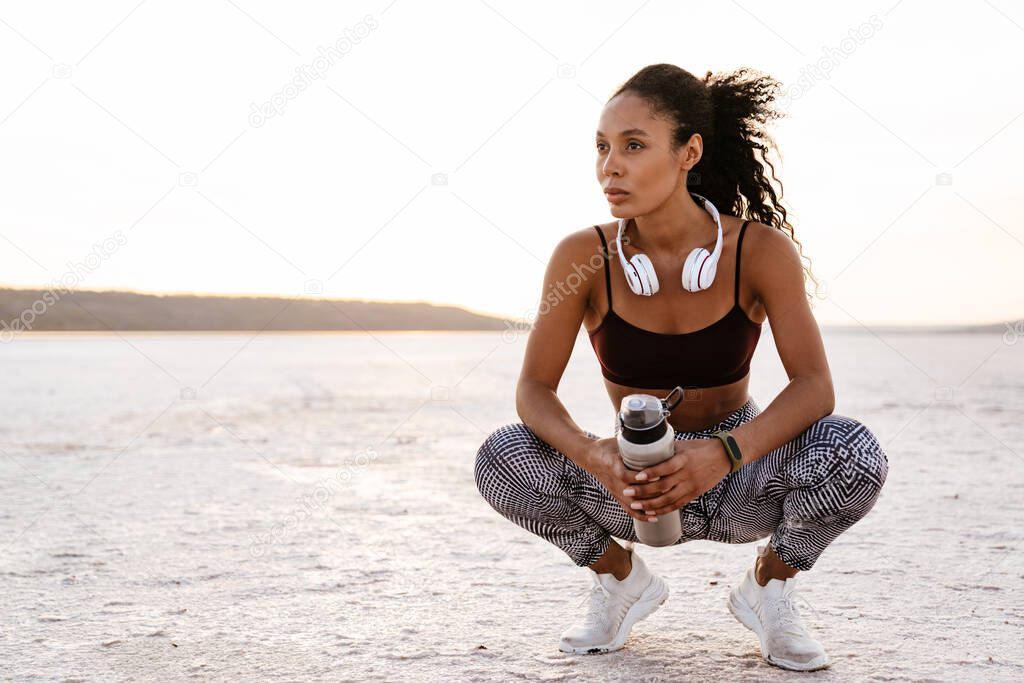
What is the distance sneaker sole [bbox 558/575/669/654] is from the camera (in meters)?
2.75

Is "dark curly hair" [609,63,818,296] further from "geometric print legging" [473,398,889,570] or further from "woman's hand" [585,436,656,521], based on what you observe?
"woman's hand" [585,436,656,521]

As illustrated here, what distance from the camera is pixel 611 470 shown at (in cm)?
245

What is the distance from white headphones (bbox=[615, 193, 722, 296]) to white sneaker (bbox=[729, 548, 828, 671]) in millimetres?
887

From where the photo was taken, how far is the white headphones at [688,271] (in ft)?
8.96

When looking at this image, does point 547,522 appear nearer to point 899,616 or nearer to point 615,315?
point 615,315

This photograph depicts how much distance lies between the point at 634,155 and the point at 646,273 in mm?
350

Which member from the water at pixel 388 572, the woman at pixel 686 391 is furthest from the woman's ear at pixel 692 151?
the water at pixel 388 572

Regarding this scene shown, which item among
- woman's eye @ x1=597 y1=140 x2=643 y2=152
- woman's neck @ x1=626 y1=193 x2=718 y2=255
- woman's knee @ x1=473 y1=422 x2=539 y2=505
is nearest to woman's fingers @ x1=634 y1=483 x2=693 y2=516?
woman's knee @ x1=473 y1=422 x2=539 y2=505

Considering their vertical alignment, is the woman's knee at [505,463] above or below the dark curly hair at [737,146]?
below

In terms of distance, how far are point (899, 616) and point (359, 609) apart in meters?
1.80

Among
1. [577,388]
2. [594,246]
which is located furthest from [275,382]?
[594,246]

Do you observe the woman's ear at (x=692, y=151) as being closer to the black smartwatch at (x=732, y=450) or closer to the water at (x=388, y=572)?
the black smartwatch at (x=732, y=450)

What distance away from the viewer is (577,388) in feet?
47.5

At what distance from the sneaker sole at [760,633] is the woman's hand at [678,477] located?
531 mm
